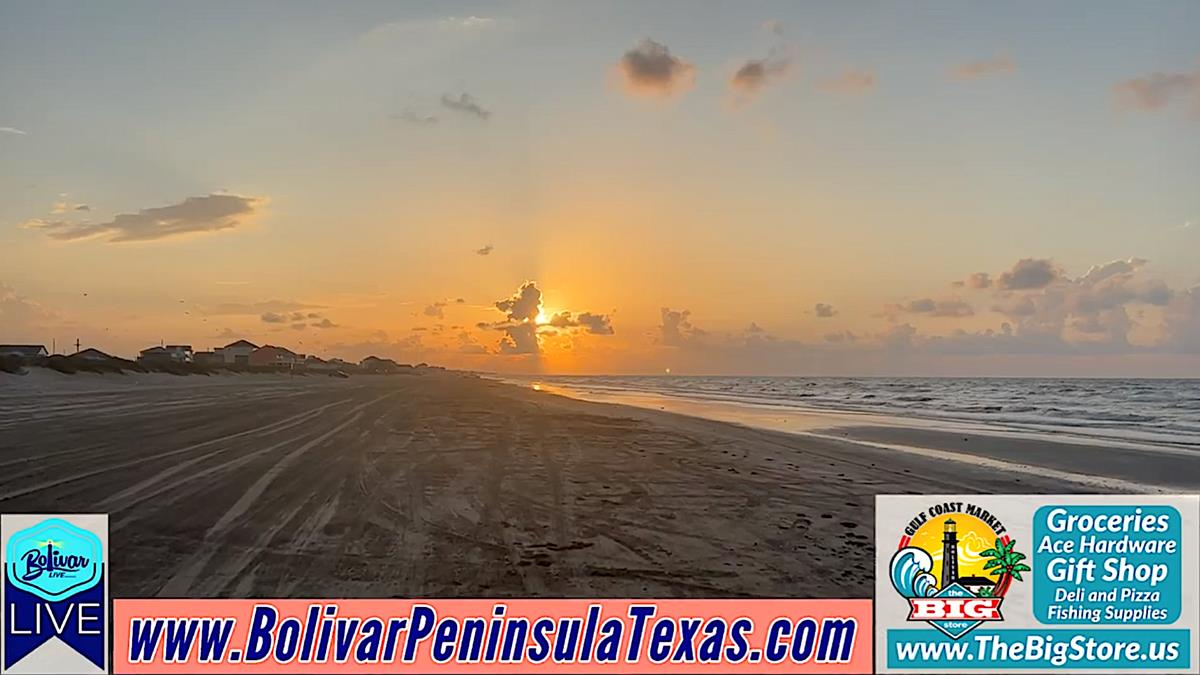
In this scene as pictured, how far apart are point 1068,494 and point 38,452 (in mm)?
20323

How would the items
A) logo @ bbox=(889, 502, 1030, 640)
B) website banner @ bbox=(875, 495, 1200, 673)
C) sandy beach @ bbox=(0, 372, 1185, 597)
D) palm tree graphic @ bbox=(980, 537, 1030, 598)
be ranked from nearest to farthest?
website banner @ bbox=(875, 495, 1200, 673) → logo @ bbox=(889, 502, 1030, 640) → palm tree graphic @ bbox=(980, 537, 1030, 598) → sandy beach @ bbox=(0, 372, 1185, 597)

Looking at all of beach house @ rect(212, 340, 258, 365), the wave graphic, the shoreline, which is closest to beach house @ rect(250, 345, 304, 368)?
beach house @ rect(212, 340, 258, 365)

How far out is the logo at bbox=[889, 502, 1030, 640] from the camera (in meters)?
6.02

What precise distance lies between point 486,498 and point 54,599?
5.97 metres

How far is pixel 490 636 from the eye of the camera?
5.88 metres

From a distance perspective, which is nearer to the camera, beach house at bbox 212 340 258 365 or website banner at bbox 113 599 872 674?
website banner at bbox 113 599 872 674

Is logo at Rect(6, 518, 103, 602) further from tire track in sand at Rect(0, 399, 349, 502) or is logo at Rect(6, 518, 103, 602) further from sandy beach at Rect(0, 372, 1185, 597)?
tire track in sand at Rect(0, 399, 349, 502)

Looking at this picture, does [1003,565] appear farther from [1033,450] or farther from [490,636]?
[1033,450]

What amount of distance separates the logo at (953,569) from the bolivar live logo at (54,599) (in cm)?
646

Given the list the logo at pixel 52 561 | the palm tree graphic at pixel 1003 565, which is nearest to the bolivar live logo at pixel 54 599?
the logo at pixel 52 561

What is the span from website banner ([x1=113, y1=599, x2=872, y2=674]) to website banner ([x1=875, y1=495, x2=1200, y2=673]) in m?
0.53

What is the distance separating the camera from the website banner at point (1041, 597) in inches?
225

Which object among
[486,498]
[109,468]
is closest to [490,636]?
[486,498]

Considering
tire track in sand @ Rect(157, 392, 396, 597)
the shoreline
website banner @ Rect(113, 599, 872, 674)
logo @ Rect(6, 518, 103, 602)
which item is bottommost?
the shoreline
